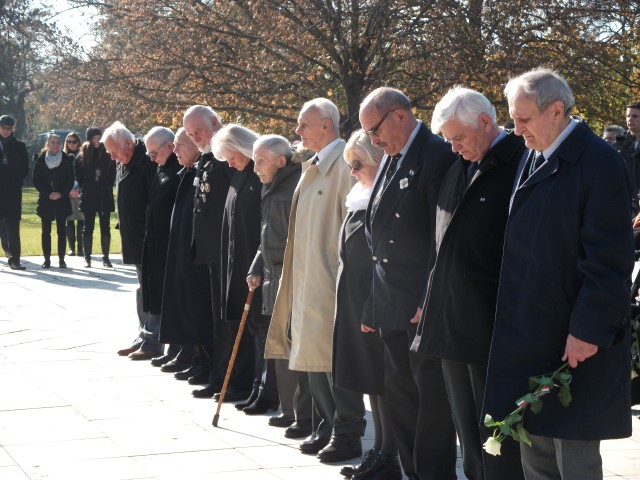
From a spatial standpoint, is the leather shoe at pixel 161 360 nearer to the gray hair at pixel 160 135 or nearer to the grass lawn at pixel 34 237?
the gray hair at pixel 160 135

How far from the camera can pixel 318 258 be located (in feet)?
21.0

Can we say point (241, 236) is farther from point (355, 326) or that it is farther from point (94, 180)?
point (94, 180)

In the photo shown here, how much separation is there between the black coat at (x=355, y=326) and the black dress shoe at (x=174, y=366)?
3.36m

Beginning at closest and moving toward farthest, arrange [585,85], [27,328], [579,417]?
[579,417]
[27,328]
[585,85]

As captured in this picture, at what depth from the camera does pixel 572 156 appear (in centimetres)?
409

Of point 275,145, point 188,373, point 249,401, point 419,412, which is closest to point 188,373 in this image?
point 188,373

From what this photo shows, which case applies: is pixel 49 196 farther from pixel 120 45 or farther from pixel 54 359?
pixel 54 359

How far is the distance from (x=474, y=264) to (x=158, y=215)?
193 inches

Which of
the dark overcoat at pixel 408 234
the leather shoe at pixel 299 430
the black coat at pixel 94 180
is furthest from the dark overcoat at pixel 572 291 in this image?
the black coat at pixel 94 180

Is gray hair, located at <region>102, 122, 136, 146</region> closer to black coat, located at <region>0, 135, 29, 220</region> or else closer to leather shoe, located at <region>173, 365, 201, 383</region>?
leather shoe, located at <region>173, 365, 201, 383</region>

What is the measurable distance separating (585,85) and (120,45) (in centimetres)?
888

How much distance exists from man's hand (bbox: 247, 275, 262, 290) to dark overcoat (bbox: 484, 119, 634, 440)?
310 cm

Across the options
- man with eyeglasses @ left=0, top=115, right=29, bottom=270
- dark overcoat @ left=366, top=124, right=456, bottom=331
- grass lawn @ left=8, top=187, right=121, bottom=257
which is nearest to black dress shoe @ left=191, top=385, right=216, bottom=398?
dark overcoat @ left=366, top=124, right=456, bottom=331

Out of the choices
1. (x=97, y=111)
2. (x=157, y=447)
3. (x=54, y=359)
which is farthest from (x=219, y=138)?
(x=97, y=111)
